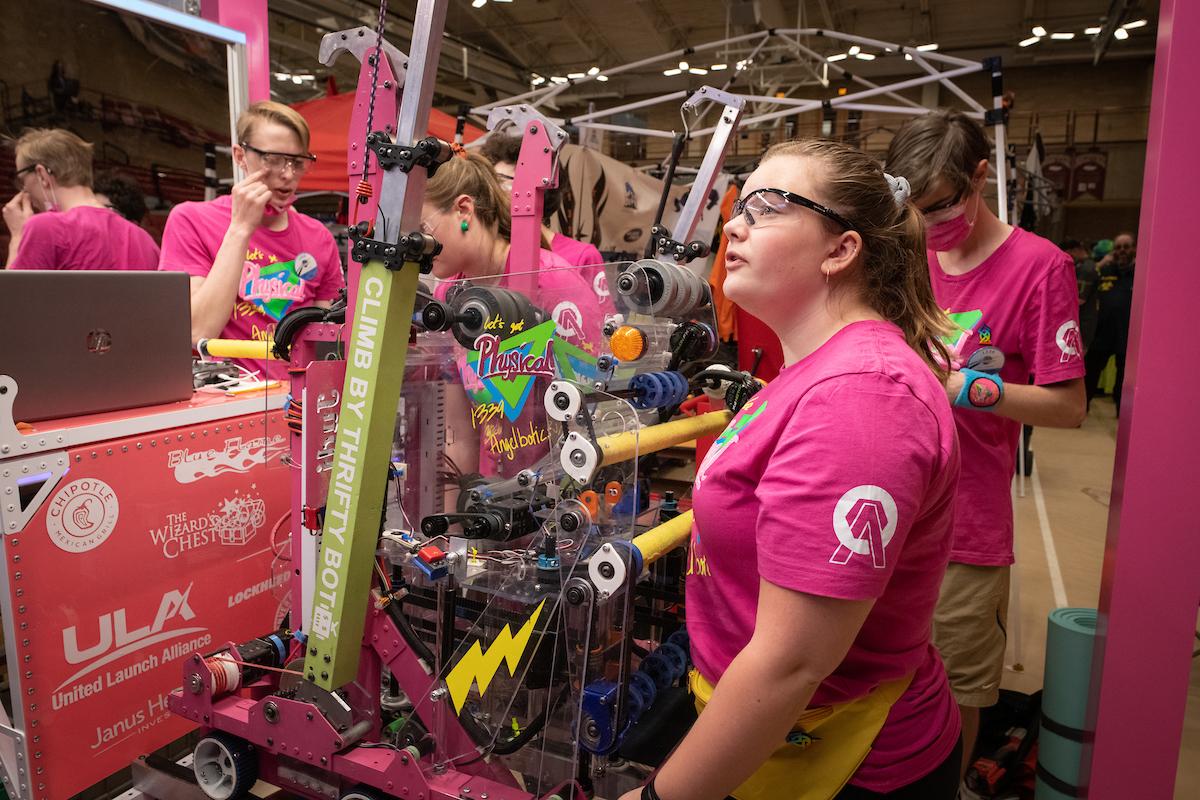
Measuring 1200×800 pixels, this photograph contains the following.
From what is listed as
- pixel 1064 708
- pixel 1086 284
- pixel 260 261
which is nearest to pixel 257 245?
pixel 260 261

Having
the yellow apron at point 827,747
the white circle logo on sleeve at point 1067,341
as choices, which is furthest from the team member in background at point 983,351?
the yellow apron at point 827,747

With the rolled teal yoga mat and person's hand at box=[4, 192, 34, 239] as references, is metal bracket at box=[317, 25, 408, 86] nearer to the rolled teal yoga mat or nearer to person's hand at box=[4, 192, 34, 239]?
the rolled teal yoga mat

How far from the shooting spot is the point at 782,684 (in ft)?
3.10

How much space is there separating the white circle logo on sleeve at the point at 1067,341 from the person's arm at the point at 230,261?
2.35 meters

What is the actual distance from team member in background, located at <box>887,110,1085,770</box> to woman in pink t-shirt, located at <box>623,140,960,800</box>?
2.32 feet

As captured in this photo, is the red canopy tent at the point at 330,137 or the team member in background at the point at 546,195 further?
the red canopy tent at the point at 330,137

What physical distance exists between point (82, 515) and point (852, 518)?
1.97 meters

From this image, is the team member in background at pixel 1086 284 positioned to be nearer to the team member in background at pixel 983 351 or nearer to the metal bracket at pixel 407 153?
the team member in background at pixel 983 351

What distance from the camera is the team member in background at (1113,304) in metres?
9.12

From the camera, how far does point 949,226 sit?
1968 mm

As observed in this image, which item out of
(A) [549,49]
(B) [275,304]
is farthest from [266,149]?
(A) [549,49]

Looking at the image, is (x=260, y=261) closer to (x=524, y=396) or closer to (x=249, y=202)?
(x=249, y=202)

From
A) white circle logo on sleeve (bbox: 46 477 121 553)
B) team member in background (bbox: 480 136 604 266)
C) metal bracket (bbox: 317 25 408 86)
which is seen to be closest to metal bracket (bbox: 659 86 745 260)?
team member in background (bbox: 480 136 604 266)

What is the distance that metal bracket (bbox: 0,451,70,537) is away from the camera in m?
1.87
